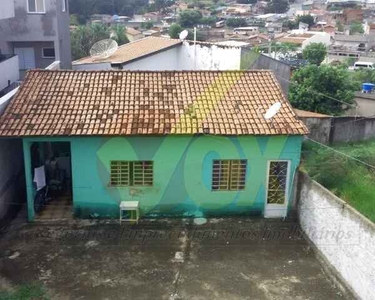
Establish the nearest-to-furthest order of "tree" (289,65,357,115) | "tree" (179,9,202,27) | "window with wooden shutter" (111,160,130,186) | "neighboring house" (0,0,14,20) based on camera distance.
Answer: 1. "window with wooden shutter" (111,160,130,186)
2. "neighboring house" (0,0,14,20)
3. "tree" (289,65,357,115)
4. "tree" (179,9,202,27)

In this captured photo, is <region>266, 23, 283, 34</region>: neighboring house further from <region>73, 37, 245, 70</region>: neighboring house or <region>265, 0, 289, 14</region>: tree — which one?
<region>73, 37, 245, 70</region>: neighboring house

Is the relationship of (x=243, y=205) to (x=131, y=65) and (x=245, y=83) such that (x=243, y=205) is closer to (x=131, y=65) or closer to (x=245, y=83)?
(x=245, y=83)

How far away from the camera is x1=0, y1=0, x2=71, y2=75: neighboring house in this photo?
2395 centimetres

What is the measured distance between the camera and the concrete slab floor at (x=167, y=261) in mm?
10883

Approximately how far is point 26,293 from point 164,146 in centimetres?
538

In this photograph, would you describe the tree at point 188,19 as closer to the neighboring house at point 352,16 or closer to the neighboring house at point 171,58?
the neighboring house at point 352,16

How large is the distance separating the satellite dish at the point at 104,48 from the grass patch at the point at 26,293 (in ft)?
45.0

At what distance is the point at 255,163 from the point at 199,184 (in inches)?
69.6

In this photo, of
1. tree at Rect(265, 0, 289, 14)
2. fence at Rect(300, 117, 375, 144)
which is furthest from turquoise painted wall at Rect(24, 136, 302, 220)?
tree at Rect(265, 0, 289, 14)

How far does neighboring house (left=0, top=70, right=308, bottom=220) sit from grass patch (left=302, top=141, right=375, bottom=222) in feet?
2.83

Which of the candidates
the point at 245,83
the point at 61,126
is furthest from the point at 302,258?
the point at 61,126

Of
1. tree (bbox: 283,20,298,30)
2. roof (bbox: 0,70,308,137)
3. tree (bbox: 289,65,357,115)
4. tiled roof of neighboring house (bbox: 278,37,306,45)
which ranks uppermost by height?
roof (bbox: 0,70,308,137)

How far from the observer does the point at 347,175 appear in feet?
44.0

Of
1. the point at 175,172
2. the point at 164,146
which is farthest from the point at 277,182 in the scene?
the point at 164,146
